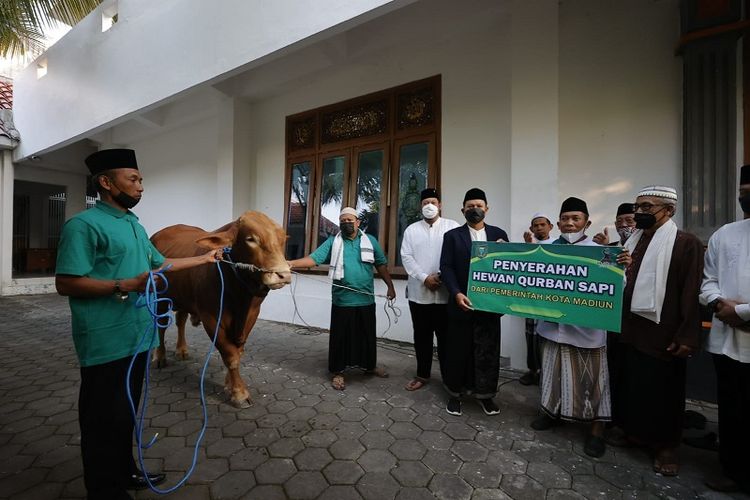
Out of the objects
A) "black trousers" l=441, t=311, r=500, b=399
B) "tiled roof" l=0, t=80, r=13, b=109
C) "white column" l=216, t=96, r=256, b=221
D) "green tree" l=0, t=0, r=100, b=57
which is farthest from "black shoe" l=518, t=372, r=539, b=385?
"tiled roof" l=0, t=80, r=13, b=109

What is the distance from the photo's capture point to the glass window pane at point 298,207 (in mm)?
6535

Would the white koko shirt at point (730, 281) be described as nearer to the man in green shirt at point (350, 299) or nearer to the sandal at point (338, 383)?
the man in green shirt at point (350, 299)

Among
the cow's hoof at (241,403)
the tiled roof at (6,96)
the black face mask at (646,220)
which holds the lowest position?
the cow's hoof at (241,403)

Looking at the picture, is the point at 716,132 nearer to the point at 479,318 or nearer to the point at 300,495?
the point at 479,318

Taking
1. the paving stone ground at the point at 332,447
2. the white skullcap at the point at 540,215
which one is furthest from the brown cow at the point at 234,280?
the white skullcap at the point at 540,215

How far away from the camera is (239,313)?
3154 mm

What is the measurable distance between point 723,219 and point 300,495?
453 cm

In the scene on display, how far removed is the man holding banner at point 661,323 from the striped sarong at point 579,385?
178 mm

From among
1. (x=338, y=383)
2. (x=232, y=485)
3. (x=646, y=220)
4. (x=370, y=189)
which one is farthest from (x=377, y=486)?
(x=370, y=189)

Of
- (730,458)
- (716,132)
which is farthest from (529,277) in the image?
(716,132)

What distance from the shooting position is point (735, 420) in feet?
7.00

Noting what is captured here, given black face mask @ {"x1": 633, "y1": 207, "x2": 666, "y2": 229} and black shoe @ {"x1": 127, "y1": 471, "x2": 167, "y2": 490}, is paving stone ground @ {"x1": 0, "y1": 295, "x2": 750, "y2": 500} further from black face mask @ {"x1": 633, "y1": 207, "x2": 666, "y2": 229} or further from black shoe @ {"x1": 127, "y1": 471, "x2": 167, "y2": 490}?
black face mask @ {"x1": 633, "y1": 207, "x2": 666, "y2": 229}

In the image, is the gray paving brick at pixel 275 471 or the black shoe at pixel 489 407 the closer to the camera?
the gray paving brick at pixel 275 471

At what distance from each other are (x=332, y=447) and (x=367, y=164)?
172 inches
